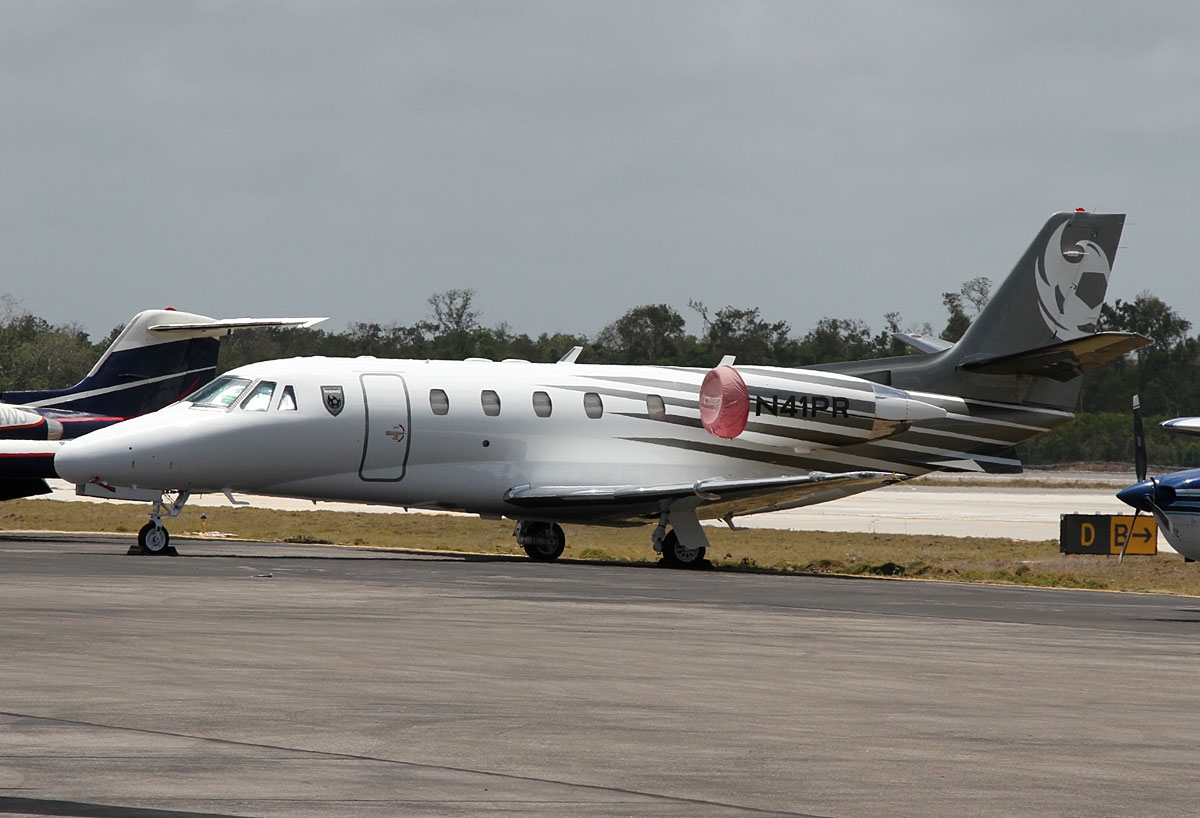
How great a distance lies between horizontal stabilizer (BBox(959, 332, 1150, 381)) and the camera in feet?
89.8

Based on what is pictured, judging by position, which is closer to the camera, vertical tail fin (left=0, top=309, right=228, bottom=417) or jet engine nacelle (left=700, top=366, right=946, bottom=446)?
jet engine nacelle (left=700, top=366, right=946, bottom=446)

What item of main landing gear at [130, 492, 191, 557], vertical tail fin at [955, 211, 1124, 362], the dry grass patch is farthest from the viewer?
vertical tail fin at [955, 211, 1124, 362]

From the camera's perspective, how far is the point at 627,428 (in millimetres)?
28797

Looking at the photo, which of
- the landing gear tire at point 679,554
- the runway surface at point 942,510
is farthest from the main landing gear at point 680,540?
the runway surface at point 942,510

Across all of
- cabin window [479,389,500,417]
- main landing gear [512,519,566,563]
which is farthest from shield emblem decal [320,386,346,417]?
main landing gear [512,519,566,563]

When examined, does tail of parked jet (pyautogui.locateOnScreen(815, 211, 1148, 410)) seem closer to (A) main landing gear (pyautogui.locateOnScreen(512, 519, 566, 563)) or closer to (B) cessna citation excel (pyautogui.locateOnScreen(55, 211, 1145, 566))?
(B) cessna citation excel (pyautogui.locateOnScreen(55, 211, 1145, 566))

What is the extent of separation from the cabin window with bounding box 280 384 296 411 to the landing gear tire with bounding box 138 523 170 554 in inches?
111

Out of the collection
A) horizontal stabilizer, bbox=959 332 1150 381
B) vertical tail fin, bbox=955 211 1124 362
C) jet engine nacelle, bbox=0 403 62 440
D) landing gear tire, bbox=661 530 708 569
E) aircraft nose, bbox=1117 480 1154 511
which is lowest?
landing gear tire, bbox=661 530 708 569

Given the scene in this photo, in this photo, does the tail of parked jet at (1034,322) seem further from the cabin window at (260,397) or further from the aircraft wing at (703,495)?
the cabin window at (260,397)

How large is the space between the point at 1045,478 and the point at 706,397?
221ft

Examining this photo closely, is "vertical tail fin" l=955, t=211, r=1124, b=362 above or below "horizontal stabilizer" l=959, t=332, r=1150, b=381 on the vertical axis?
above

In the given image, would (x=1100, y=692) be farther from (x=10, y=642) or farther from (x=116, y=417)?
(x=116, y=417)

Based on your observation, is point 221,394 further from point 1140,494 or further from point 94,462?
point 1140,494

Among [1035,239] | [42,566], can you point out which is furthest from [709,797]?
[1035,239]
